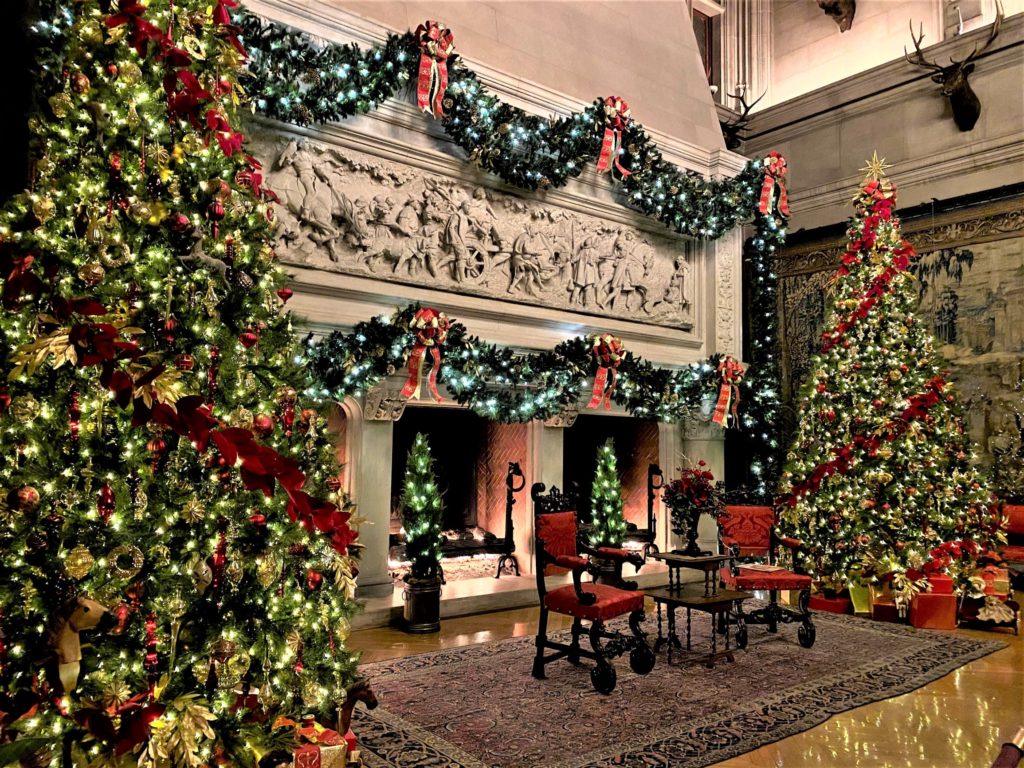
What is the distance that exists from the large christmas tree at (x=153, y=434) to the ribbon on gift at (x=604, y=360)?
4657 millimetres

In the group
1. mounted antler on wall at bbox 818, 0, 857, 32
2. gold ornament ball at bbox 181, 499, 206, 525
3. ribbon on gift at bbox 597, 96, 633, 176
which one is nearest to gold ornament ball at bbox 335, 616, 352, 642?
gold ornament ball at bbox 181, 499, 206, 525

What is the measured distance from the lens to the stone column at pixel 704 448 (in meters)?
9.12

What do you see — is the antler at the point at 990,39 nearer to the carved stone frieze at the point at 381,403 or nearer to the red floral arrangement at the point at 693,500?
the red floral arrangement at the point at 693,500

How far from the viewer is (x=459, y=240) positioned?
24.3ft

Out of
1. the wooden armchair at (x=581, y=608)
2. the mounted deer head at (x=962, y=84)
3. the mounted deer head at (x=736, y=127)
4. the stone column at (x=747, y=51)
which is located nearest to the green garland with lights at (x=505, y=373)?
the wooden armchair at (x=581, y=608)

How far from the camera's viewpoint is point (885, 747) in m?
3.69

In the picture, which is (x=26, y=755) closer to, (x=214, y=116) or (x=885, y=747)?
(x=214, y=116)

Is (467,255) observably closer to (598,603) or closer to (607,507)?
(607,507)

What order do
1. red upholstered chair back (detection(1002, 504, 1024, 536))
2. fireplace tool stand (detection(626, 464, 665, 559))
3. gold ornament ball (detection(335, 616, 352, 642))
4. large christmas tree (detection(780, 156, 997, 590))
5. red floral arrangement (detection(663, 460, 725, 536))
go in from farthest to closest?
fireplace tool stand (detection(626, 464, 665, 559)), red upholstered chair back (detection(1002, 504, 1024, 536)), large christmas tree (detection(780, 156, 997, 590)), red floral arrangement (detection(663, 460, 725, 536)), gold ornament ball (detection(335, 616, 352, 642))

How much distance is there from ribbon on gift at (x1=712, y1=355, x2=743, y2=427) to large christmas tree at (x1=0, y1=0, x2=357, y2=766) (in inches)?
252

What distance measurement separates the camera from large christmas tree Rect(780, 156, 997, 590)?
695cm

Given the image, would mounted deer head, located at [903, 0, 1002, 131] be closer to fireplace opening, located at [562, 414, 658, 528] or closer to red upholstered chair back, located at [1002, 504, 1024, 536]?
red upholstered chair back, located at [1002, 504, 1024, 536]

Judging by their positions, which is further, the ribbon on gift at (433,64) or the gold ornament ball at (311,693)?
the ribbon on gift at (433,64)

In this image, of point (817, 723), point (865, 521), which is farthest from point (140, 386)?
point (865, 521)
